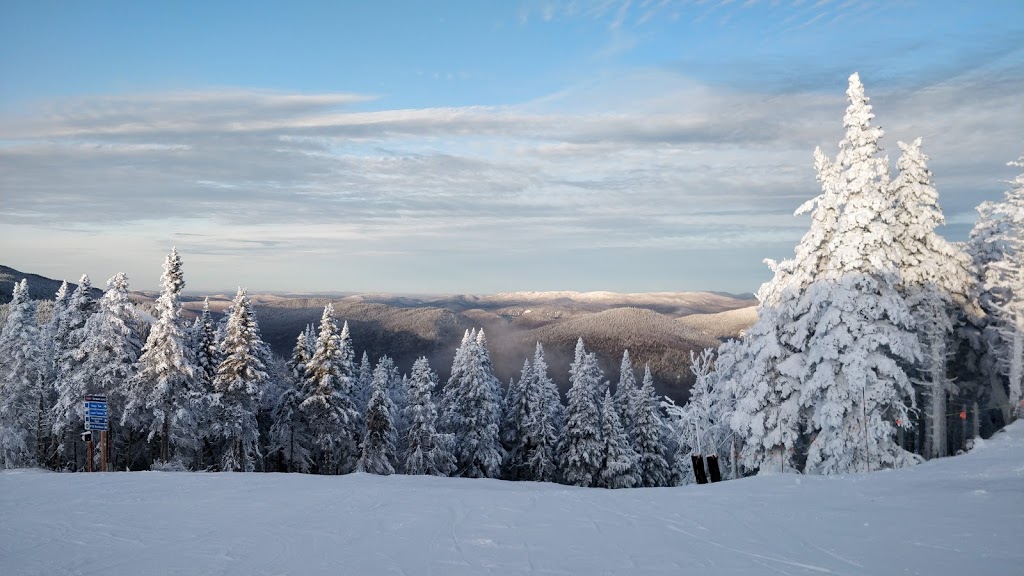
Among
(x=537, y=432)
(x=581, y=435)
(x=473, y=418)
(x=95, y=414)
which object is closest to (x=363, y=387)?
(x=473, y=418)

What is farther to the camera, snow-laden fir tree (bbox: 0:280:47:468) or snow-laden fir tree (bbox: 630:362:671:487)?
snow-laden fir tree (bbox: 630:362:671:487)

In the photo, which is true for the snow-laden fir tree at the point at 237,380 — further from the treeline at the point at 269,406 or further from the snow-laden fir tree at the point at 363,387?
the snow-laden fir tree at the point at 363,387

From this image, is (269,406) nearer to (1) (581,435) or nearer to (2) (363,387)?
(2) (363,387)

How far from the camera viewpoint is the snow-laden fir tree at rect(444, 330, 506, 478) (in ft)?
142

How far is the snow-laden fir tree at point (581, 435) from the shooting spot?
44.0 metres

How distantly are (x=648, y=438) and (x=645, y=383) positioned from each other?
14.0ft

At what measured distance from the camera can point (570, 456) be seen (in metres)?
44.2

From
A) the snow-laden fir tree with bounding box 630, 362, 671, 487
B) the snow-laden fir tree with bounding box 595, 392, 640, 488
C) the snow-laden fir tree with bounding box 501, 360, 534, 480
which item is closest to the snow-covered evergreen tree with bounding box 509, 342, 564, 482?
the snow-laden fir tree with bounding box 501, 360, 534, 480

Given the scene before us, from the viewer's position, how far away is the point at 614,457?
4453cm

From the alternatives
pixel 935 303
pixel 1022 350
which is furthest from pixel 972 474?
pixel 1022 350

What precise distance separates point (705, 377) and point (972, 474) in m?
22.5

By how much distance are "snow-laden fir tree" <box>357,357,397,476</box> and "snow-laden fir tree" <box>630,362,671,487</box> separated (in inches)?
746

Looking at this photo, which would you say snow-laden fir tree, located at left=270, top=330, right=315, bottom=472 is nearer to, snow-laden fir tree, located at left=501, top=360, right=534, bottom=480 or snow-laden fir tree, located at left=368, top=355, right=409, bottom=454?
snow-laden fir tree, located at left=368, top=355, right=409, bottom=454

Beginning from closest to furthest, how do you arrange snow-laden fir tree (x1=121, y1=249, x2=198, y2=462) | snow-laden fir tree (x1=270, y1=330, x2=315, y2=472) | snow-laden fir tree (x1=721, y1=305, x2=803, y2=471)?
snow-laden fir tree (x1=721, y1=305, x2=803, y2=471)
snow-laden fir tree (x1=121, y1=249, x2=198, y2=462)
snow-laden fir tree (x1=270, y1=330, x2=315, y2=472)
